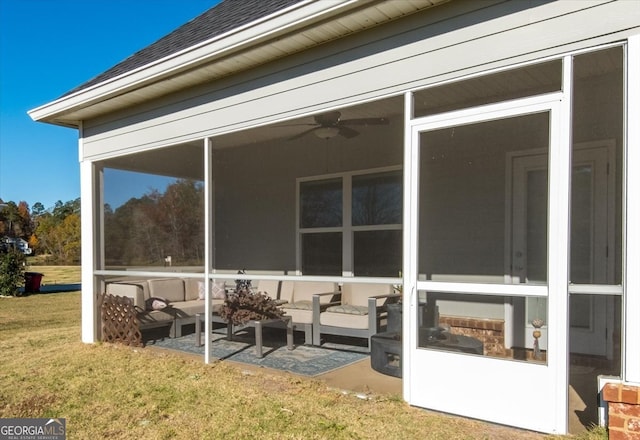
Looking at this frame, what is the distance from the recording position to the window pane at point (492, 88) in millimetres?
3612

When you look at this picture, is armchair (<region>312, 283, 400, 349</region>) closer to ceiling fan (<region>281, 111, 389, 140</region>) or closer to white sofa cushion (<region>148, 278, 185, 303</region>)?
ceiling fan (<region>281, 111, 389, 140</region>)

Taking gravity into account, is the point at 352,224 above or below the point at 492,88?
below

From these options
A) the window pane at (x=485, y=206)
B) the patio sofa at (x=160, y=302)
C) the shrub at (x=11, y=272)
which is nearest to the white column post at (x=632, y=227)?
the window pane at (x=485, y=206)

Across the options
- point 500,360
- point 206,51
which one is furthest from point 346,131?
point 500,360

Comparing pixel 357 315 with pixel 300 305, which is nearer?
pixel 357 315

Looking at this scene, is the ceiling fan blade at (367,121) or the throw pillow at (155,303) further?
the throw pillow at (155,303)

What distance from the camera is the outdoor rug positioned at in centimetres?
472

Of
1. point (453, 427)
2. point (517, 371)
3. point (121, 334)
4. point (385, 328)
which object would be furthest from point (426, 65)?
point (121, 334)

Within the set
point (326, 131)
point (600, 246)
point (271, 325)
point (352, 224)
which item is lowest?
point (271, 325)

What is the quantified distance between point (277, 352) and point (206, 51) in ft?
10.7

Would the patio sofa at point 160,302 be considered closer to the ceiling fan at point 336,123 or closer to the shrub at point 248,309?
the shrub at point 248,309

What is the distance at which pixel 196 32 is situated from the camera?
534 centimetres

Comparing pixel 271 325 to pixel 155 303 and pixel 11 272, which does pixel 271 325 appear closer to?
pixel 155 303

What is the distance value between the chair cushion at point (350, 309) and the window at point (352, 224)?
0.84 meters
